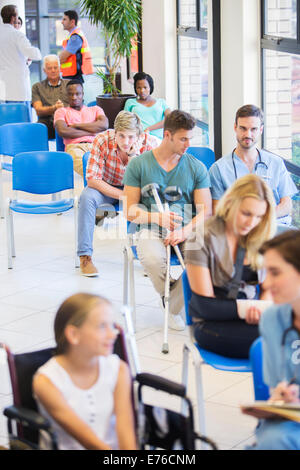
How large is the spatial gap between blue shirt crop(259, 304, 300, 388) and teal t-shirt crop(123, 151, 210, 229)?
2303mm

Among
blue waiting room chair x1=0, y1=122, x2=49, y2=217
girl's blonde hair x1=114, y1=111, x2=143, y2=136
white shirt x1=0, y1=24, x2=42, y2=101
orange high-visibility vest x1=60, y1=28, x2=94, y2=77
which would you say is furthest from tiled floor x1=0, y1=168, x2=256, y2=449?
orange high-visibility vest x1=60, y1=28, x2=94, y2=77

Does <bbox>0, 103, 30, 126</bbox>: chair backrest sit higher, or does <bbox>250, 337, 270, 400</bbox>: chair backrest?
<bbox>0, 103, 30, 126</bbox>: chair backrest

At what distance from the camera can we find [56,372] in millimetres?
2400

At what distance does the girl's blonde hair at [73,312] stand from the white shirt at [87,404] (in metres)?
0.08

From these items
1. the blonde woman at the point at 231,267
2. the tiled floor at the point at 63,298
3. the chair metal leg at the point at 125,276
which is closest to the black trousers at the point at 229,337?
the blonde woman at the point at 231,267

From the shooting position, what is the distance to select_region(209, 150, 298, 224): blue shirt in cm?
479

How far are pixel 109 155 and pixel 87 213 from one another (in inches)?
19.1

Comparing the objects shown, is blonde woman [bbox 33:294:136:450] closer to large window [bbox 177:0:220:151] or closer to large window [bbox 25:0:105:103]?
large window [bbox 177:0:220:151]

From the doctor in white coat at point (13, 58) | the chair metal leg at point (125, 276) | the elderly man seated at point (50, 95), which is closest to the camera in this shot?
the chair metal leg at point (125, 276)

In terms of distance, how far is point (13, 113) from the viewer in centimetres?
909

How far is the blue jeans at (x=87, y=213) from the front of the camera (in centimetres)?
586

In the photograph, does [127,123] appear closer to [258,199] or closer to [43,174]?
[43,174]

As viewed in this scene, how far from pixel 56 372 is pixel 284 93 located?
4402mm

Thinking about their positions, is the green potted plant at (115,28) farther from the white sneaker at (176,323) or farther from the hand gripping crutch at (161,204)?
the white sneaker at (176,323)
